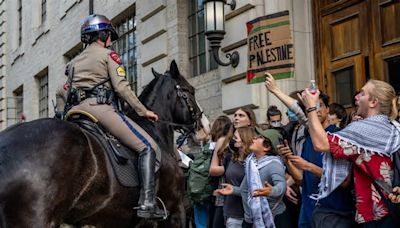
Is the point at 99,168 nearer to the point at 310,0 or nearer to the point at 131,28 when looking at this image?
the point at 310,0

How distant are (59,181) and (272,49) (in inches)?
109

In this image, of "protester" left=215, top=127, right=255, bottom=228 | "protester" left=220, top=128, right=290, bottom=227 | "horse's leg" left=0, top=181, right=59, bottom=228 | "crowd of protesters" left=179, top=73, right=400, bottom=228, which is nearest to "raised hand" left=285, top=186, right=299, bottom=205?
"crowd of protesters" left=179, top=73, right=400, bottom=228

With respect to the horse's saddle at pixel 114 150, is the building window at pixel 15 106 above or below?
above

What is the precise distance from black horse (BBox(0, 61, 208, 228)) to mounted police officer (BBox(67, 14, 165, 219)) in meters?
0.25

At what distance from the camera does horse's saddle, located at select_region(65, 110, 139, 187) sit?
18.6 ft

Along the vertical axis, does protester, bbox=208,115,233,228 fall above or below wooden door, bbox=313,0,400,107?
below

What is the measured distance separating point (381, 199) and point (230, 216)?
2.83 metres

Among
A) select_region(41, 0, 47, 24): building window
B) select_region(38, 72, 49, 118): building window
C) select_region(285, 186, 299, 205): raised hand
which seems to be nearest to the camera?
select_region(285, 186, 299, 205): raised hand

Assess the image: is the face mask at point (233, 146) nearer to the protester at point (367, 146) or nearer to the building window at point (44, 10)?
the protester at point (367, 146)

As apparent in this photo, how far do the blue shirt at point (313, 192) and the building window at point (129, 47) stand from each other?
9.62m

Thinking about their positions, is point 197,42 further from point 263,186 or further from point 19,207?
point 19,207

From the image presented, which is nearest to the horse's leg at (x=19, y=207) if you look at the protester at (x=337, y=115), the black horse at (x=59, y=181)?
the black horse at (x=59, y=181)

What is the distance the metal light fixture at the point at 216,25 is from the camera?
33.7 ft

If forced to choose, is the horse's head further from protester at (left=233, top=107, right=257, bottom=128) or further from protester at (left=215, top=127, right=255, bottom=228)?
protester at (left=215, top=127, right=255, bottom=228)
